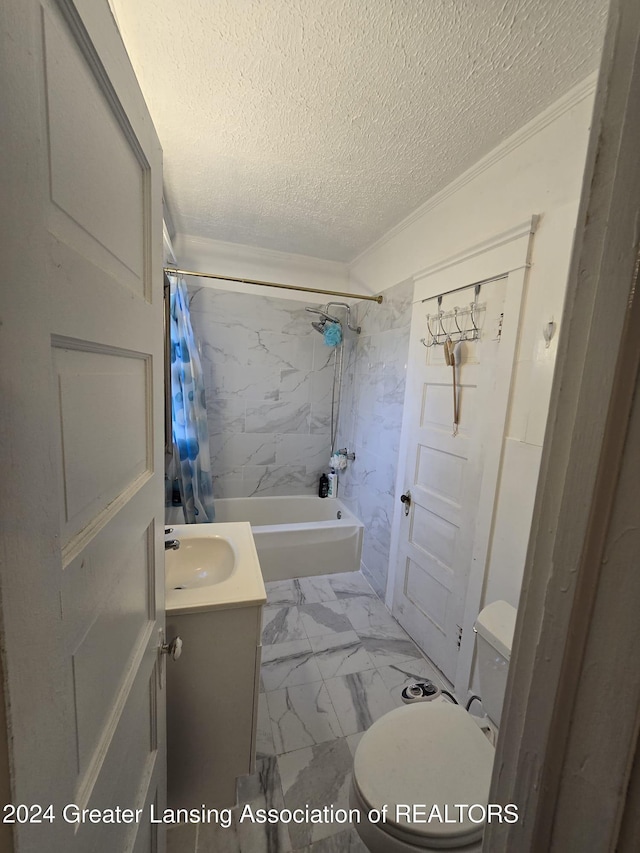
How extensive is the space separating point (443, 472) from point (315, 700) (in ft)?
4.07

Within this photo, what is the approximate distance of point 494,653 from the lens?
1103 millimetres

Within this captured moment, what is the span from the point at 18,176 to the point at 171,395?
2063mm

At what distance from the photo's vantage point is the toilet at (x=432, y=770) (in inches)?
32.5

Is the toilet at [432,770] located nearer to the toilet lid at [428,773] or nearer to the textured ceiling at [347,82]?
the toilet lid at [428,773]

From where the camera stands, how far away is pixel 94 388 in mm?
475

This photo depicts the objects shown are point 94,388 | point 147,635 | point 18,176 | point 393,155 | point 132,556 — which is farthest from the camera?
point 393,155

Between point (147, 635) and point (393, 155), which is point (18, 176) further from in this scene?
point (393, 155)

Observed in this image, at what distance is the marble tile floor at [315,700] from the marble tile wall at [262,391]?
102cm

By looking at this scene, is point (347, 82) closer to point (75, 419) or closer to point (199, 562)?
point (75, 419)

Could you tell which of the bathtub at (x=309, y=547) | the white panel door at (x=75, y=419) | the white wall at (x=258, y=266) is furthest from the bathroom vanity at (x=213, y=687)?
the white wall at (x=258, y=266)

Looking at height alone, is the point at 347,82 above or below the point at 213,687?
above

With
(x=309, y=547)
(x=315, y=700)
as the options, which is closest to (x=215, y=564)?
(x=315, y=700)

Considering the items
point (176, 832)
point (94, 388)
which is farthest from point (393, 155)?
point (176, 832)

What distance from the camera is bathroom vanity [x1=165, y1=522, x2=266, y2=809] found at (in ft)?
3.42
